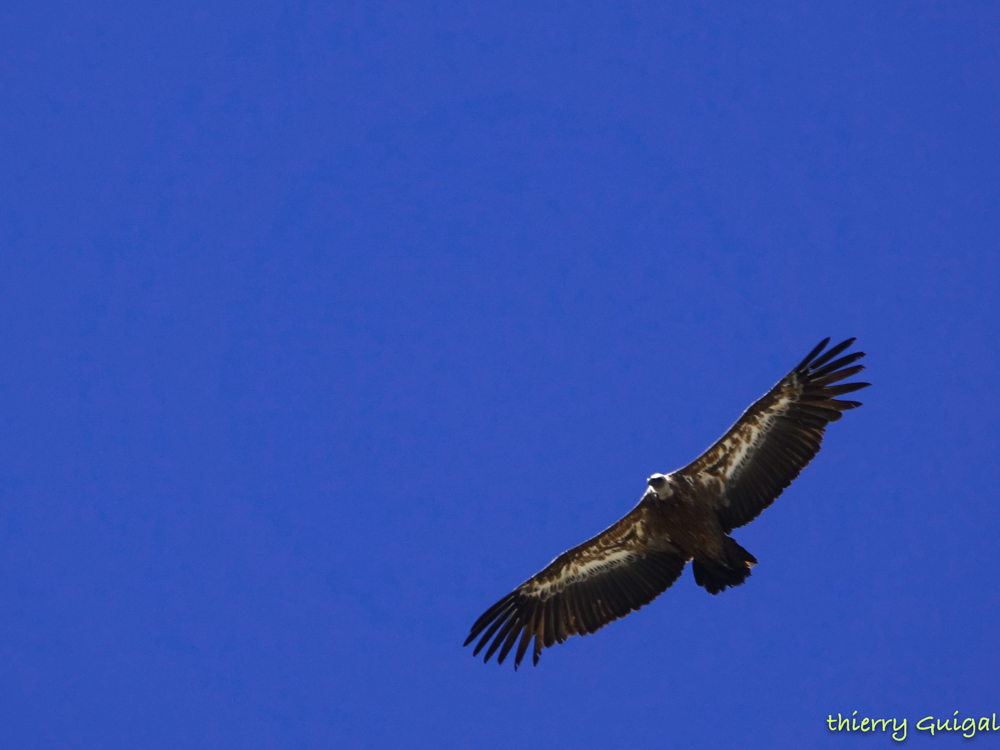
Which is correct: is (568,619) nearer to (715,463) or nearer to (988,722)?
(715,463)

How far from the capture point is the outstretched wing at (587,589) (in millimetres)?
16688

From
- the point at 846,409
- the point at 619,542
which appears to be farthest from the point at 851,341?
the point at 619,542

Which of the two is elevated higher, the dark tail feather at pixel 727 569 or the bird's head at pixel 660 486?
the bird's head at pixel 660 486

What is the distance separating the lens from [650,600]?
16.8m

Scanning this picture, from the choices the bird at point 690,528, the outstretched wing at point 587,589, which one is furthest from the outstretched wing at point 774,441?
the outstretched wing at point 587,589

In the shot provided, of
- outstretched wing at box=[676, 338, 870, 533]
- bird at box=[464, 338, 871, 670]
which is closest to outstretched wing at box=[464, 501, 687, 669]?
bird at box=[464, 338, 871, 670]

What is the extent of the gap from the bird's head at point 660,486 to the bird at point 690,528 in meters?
0.02

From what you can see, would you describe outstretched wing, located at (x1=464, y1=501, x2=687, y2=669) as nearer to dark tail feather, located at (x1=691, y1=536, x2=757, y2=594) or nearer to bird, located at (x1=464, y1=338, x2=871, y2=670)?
bird, located at (x1=464, y1=338, x2=871, y2=670)

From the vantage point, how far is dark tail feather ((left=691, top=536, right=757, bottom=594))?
15648mm

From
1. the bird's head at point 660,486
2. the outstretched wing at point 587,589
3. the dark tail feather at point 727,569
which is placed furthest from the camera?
the outstretched wing at point 587,589

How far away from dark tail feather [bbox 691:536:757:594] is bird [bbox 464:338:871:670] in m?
0.02

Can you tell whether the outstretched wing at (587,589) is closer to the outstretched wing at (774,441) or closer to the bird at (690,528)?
the bird at (690,528)

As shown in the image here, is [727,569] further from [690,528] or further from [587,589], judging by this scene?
[587,589]

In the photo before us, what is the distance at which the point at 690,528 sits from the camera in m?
16.0
